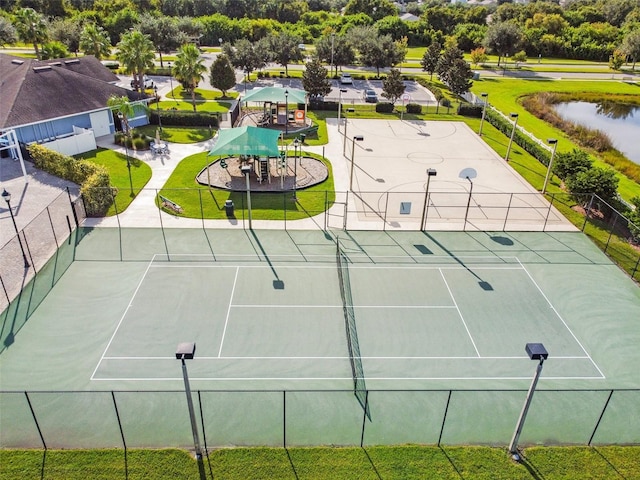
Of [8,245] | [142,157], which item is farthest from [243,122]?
[8,245]

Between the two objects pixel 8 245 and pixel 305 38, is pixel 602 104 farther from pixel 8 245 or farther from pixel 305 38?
pixel 8 245

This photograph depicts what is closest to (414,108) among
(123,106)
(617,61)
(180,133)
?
(180,133)

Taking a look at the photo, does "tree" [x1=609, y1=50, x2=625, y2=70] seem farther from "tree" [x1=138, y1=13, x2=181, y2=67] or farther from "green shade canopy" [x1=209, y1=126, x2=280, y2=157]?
"green shade canopy" [x1=209, y1=126, x2=280, y2=157]

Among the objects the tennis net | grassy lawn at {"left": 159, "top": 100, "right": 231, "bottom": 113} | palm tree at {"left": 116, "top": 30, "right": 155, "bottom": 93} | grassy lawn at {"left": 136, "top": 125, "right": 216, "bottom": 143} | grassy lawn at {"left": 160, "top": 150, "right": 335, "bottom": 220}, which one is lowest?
the tennis net

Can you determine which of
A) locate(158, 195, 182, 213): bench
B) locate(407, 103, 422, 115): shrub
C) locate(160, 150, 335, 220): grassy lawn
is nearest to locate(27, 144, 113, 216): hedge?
locate(158, 195, 182, 213): bench

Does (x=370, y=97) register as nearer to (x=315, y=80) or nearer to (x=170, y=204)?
(x=315, y=80)

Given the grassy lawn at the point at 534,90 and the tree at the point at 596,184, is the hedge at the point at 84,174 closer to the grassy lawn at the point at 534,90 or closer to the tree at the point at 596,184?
the tree at the point at 596,184
